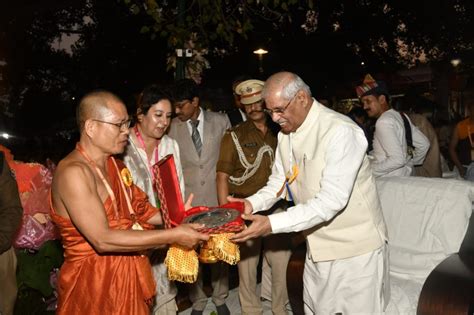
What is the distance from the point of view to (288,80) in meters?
3.23

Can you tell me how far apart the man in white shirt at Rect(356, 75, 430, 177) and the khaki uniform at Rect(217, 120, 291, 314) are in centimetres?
118

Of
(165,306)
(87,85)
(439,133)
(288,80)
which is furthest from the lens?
(87,85)

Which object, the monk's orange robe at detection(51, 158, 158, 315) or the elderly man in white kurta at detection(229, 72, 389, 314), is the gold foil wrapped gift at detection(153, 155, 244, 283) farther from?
the monk's orange robe at detection(51, 158, 158, 315)

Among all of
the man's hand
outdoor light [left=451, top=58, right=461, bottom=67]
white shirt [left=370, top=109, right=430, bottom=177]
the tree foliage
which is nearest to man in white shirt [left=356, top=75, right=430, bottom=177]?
white shirt [left=370, top=109, right=430, bottom=177]

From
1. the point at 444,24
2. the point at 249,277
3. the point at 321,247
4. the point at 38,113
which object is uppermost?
the point at 444,24

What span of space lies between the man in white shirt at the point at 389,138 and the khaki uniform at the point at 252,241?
3.87ft

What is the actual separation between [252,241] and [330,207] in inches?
76.5

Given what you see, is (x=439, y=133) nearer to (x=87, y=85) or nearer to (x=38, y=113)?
(x=87, y=85)

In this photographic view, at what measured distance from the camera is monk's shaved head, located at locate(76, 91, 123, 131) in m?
2.91

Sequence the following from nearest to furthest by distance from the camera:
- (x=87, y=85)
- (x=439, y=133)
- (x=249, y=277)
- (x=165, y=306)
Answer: (x=165, y=306), (x=249, y=277), (x=439, y=133), (x=87, y=85)

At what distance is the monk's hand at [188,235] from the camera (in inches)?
117

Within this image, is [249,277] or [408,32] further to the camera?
[408,32]

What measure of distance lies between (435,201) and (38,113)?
745 inches

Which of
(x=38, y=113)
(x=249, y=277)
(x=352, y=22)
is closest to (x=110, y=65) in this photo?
(x=38, y=113)
